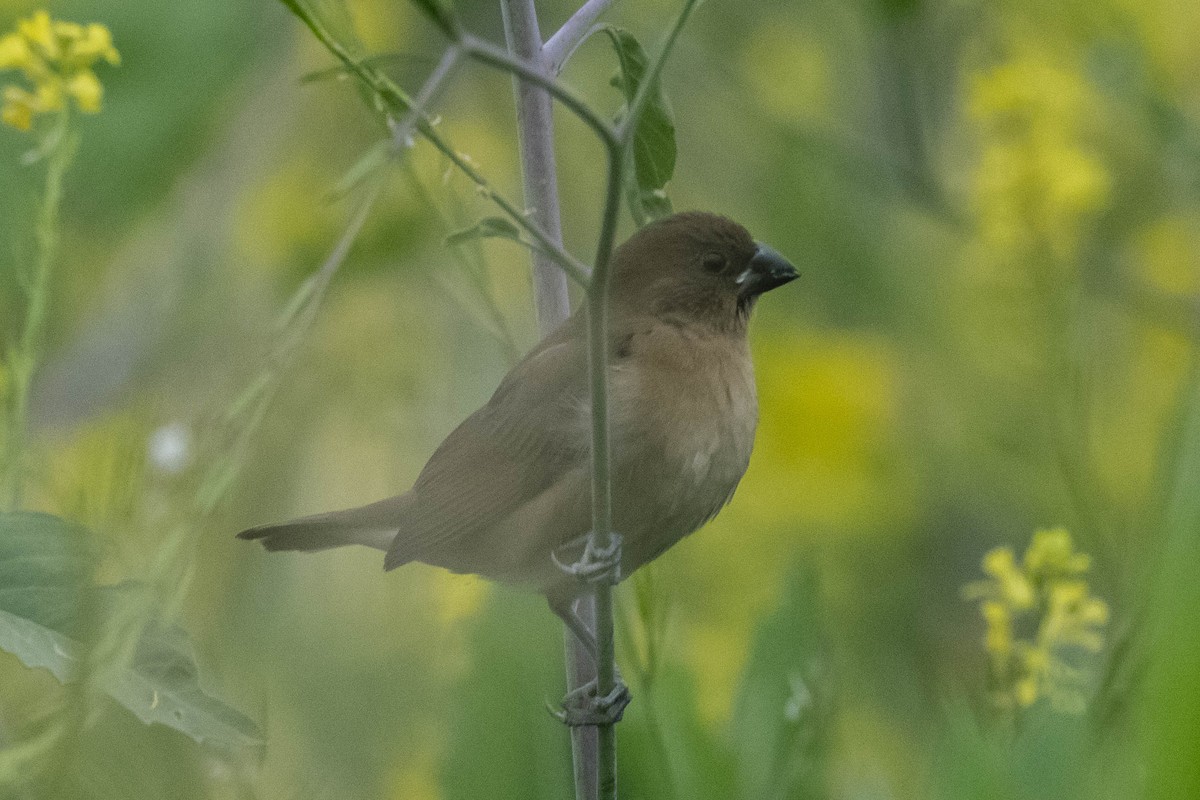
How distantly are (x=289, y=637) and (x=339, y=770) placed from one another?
45 centimetres

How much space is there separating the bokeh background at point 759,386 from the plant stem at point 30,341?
34 millimetres

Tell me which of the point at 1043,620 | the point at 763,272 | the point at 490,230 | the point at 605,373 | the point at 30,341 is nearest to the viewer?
the point at 605,373

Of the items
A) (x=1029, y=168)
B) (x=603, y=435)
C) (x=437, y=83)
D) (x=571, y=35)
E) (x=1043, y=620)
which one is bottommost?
(x=1043, y=620)

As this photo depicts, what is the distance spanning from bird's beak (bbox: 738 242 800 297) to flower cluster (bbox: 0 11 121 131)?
1.26m

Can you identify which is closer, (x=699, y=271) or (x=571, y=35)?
(x=571, y=35)

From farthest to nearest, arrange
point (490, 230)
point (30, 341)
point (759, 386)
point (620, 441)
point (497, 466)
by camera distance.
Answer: point (759, 386) → point (497, 466) → point (620, 441) → point (30, 341) → point (490, 230)

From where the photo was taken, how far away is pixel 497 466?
8.18 feet

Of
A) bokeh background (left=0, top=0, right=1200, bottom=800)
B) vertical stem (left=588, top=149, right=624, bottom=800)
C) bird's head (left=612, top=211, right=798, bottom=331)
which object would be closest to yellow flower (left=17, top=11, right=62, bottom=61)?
bokeh background (left=0, top=0, right=1200, bottom=800)

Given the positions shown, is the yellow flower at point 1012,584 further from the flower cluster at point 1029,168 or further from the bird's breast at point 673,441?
the flower cluster at point 1029,168

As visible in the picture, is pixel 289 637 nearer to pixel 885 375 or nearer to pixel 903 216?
pixel 885 375

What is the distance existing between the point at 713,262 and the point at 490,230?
4.66 feet

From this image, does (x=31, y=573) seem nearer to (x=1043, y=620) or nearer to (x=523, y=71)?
(x=523, y=71)

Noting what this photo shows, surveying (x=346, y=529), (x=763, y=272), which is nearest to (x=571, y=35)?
(x=763, y=272)

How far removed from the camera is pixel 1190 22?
4.32 m
